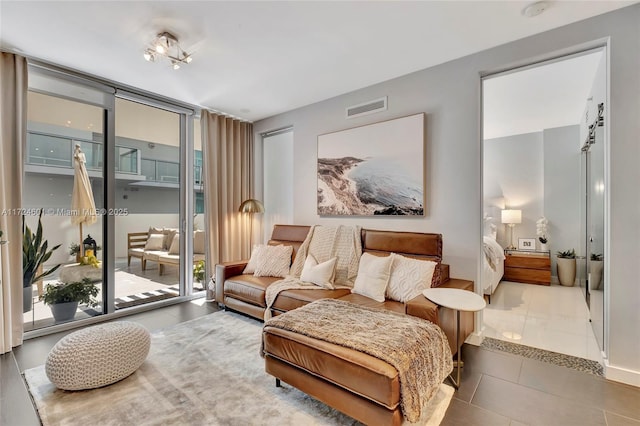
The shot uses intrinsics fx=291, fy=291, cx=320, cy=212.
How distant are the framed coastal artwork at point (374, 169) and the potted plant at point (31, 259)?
314cm

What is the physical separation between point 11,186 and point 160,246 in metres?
1.69

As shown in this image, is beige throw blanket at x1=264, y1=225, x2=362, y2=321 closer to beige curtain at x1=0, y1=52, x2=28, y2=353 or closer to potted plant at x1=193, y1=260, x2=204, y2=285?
potted plant at x1=193, y1=260, x2=204, y2=285

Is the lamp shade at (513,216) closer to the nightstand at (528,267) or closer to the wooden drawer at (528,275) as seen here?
the nightstand at (528,267)

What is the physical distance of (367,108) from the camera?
359cm

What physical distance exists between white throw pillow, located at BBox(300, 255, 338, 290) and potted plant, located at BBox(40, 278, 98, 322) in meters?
2.54

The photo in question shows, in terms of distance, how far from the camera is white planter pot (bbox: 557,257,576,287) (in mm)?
4852

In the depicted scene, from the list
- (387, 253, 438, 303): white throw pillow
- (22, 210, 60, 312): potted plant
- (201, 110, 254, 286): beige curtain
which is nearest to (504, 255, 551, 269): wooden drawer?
(387, 253, 438, 303): white throw pillow

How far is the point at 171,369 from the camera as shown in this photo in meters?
2.34

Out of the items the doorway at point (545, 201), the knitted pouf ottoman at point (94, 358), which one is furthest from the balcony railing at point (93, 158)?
the doorway at point (545, 201)

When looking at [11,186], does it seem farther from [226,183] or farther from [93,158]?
[226,183]

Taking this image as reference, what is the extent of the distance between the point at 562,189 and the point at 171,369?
255 inches

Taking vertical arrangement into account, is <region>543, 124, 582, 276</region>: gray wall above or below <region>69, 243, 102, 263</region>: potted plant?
above

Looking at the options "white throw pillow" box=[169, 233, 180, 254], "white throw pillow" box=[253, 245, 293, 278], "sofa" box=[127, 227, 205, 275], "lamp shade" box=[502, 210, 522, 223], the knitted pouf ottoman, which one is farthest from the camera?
"lamp shade" box=[502, 210, 522, 223]

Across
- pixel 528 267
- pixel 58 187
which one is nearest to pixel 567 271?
pixel 528 267
